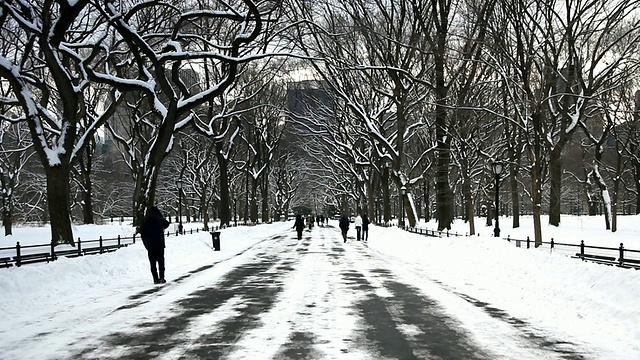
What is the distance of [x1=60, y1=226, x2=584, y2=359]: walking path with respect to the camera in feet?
22.2

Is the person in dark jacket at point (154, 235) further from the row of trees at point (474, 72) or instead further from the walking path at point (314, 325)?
the row of trees at point (474, 72)

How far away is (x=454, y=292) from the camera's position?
1190cm

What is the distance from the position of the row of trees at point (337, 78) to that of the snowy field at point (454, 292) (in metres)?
6.36

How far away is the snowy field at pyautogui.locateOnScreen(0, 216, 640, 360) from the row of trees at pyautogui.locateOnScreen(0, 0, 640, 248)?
250 inches

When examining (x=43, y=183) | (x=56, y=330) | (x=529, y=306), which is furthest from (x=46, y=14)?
(x=43, y=183)

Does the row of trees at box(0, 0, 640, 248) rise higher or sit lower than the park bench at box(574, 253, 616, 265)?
higher

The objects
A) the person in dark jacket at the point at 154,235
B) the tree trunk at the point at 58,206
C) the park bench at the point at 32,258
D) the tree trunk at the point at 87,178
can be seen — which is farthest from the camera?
the tree trunk at the point at 87,178

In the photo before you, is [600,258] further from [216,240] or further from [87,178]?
[87,178]

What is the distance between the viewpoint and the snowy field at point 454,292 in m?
7.60

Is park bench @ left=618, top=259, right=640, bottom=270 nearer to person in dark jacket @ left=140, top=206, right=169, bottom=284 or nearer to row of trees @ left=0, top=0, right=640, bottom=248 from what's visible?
row of trees @ left=0, top=0, right=640, bottom=248

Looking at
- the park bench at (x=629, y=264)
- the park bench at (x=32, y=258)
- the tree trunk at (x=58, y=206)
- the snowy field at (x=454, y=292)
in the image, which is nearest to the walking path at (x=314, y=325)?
the snowy field at (x=454, y=292)

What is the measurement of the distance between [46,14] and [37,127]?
163 inches

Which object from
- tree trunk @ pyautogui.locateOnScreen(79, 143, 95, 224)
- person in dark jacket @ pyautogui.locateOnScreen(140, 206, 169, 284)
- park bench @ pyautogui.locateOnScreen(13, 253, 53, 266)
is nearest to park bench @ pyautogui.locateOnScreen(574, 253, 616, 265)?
person in dark jacket @ pyautogui.locateOnScreen(140, 206, 169, 284)

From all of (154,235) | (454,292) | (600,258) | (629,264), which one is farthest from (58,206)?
(629,264)
